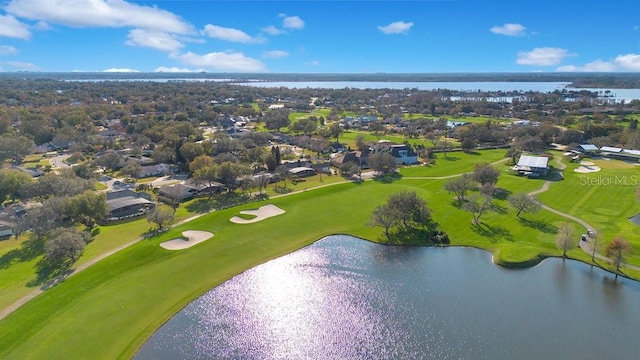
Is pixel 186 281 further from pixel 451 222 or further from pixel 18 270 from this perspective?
pixel 451 222

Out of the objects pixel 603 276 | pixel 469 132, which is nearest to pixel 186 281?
pixel 603 276

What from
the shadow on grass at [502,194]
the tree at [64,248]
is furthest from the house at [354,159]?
the tree at [64,248]

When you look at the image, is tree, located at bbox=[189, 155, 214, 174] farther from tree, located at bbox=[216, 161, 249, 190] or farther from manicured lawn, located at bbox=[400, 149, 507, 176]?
manicured lawn, located at bbox=[400, 149, 507, 176]

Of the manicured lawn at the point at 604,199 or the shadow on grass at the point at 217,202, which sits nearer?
the manicured lawn at the point at 604,199

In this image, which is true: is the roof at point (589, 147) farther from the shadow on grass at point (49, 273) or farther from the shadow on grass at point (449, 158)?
the shadow on grass at point (49, 273)

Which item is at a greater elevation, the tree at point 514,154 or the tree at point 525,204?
the tree at point 514,154

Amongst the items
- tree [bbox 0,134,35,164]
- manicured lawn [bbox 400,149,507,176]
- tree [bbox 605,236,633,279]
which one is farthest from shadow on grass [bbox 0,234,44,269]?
tree [bbox 605,236,633,279]
